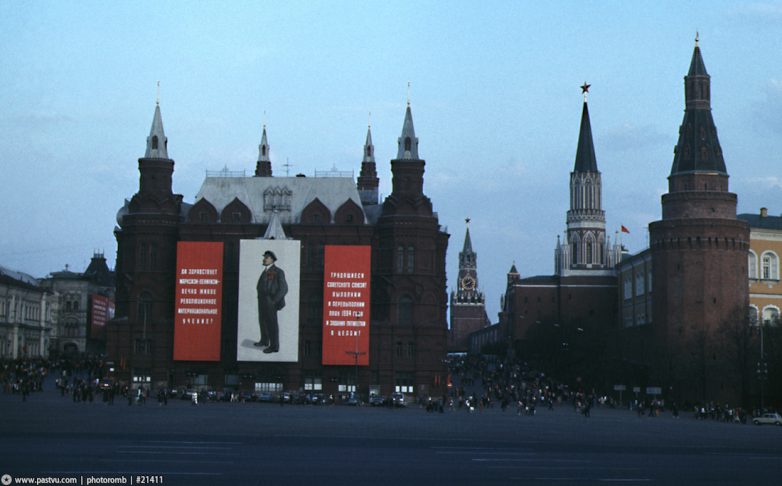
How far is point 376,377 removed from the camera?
13275 centimetres

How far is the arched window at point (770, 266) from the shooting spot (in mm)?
154250

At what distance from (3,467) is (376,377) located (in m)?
98.5

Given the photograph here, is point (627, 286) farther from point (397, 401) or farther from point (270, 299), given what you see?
point (397, 401)

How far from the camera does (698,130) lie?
5541 inches

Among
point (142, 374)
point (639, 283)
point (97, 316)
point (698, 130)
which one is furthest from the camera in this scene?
point (97, 316)

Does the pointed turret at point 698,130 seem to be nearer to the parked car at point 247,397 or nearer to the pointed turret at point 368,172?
the pointed turret at point 368,172

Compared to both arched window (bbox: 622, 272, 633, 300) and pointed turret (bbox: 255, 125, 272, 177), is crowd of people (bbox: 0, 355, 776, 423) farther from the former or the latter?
pointed turret (bbox: 255, 125, 272, 177)

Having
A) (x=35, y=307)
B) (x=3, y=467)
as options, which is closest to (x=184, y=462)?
(x=3, y=467)

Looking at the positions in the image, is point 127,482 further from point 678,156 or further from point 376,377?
point 678,156

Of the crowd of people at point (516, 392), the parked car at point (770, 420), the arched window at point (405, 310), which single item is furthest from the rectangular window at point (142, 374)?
the parked car at point (770, 420)

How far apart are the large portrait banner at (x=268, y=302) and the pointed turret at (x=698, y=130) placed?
46.3 meters

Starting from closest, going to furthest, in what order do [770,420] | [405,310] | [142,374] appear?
[770,420] < [405,310] < [142,374]

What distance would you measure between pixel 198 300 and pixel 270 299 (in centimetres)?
834

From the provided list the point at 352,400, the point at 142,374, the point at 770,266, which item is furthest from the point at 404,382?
the point at 770,266
